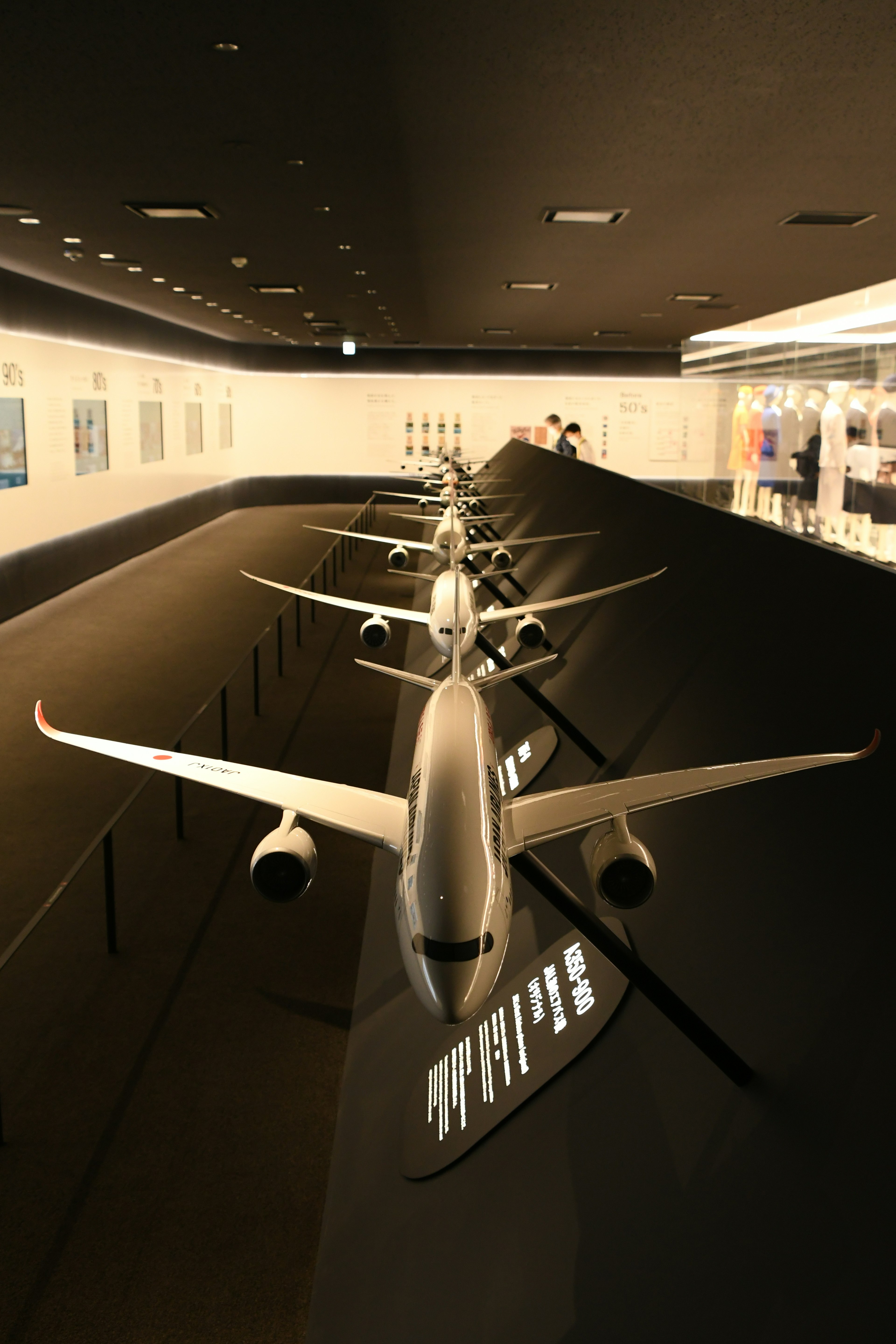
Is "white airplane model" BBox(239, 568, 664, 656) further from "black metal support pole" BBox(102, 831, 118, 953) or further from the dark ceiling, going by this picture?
the dark ceiling

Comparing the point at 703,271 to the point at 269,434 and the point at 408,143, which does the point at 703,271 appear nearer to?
the point at 408,143

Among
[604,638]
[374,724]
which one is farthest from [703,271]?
[604,638]

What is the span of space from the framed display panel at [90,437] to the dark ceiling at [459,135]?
3.25 meters

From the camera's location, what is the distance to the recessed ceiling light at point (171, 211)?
6.91 metres

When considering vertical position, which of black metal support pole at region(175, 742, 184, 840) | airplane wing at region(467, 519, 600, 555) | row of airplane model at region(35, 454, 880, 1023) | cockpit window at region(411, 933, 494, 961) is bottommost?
black metal support pole at region(175, 742, 184, 840)

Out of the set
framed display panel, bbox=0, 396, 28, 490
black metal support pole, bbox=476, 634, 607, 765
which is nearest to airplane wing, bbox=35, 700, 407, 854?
black metal support pole, bbox=476, 634, 607, 765

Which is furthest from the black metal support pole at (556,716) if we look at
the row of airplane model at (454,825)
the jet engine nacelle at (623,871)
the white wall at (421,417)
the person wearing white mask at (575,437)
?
the white wall at (421,417)

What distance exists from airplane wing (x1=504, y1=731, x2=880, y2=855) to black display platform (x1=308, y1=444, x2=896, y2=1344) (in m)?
0.38

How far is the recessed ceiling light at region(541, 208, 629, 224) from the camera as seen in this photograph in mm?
6891

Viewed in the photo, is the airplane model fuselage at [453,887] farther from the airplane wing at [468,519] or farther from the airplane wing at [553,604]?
the airplane wing at [468,519]

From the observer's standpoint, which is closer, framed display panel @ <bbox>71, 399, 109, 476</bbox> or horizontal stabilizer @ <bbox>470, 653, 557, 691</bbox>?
horizontal stabilizer @ <bbox>470, 653, 557, 691</bbox>

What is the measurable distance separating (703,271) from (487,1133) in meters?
9.26

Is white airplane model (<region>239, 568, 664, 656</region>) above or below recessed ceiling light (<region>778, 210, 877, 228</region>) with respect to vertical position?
below

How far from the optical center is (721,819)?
2812mm
